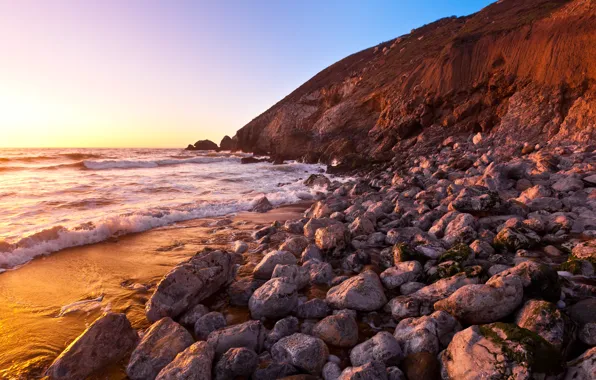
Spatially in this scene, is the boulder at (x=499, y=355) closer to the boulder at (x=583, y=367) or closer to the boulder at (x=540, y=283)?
the boulder at (x=583, y=367)

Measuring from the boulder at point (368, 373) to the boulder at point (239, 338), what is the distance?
92 centimetres

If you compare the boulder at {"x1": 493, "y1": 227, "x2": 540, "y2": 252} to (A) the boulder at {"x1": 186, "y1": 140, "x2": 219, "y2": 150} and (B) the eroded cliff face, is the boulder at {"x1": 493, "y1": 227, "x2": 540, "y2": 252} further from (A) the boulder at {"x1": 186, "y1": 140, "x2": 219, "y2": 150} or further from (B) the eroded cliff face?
(A) the boulder at {"x1": 186, "y1": 140, "x2": 219, "y2": 150}

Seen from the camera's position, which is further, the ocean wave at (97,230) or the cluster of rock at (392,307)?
the ocean wave at (97,230)

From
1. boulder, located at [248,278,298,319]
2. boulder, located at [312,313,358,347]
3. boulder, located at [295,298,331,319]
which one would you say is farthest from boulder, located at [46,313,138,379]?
boulder, located at [312,313,358,347]

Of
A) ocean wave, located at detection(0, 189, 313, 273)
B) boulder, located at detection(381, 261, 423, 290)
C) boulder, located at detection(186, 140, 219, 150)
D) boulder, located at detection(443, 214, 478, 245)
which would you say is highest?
boulder, located at detection(186, 140, 219, 150)

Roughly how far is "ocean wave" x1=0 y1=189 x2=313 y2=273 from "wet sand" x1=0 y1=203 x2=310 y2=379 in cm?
28

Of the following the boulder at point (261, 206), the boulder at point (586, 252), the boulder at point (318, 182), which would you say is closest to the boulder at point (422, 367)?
the boulder at point (586, 252)

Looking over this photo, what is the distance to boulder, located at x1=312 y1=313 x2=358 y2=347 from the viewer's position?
3049 millimetres

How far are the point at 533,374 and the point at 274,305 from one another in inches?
91.5

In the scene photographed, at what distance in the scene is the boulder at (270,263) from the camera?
15.1 ft

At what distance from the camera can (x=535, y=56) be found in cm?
1842

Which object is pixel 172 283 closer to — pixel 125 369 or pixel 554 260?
pixel 125 369

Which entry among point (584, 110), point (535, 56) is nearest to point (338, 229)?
point (584, 110)

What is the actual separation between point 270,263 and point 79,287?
283 cm
